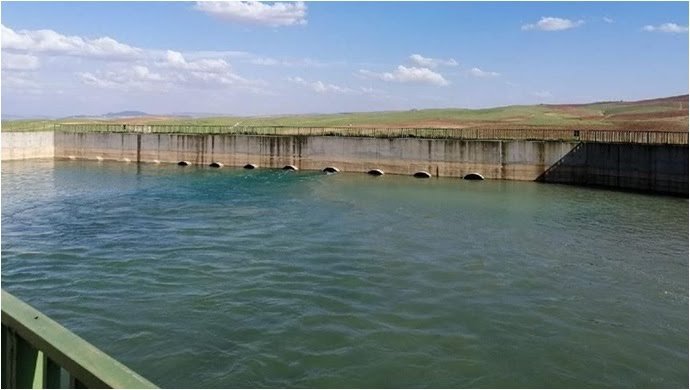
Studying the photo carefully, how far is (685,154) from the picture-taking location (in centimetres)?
3127

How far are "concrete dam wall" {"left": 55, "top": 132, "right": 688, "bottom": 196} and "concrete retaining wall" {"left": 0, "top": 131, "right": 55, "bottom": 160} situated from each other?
835 mm

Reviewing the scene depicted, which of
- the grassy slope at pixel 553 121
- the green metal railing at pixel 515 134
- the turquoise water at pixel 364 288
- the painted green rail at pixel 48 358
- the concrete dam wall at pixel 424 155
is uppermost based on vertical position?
the grassy slope at pixel 553 121

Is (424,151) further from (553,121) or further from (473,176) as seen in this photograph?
(553,121)

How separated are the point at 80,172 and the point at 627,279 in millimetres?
37561

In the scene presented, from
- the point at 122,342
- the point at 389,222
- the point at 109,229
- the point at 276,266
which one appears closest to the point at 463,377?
the point at 122,342

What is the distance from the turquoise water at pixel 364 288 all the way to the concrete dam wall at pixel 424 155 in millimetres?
6636

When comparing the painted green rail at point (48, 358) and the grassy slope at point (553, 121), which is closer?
the painted green rail at point (48, 358)

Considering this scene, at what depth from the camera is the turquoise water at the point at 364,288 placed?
987 cm

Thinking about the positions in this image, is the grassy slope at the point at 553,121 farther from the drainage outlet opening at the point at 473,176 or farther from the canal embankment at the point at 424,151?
the drainage outlet opening at the point at 473,176

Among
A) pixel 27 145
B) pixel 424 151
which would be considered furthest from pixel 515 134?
pixel 27 145

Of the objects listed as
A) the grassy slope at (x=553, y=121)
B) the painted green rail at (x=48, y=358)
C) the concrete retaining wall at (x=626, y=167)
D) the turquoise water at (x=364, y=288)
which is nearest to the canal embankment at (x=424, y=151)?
the concrete retaining wall at (x=626, y=167)

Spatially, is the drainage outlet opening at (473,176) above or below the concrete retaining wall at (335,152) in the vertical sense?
below

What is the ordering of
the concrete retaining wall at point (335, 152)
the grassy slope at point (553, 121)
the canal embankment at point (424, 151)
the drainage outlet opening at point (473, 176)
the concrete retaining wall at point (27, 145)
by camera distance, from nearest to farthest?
1. the canal embankment at point (424, 151)
2. the concrete retaining wall at point (335, 152)
3. the drainage outlet opening at point (473, 176)
4. the concrete retaining wall at point (27, 145)
5. the grassy slope at point (553, 121)

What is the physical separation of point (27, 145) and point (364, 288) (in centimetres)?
4516
